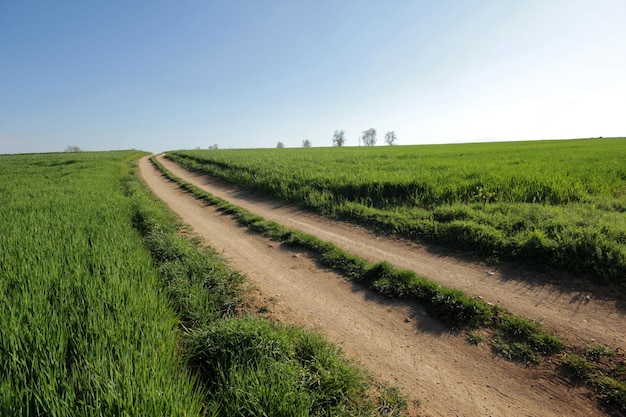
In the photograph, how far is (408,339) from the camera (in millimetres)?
3881

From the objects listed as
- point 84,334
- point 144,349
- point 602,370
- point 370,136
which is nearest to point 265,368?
point 144,349

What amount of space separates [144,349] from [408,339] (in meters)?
3.22

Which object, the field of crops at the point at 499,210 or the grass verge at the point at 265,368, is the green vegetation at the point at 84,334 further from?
the field of crops at the point at 499,210

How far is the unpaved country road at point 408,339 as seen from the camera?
2.94 metres

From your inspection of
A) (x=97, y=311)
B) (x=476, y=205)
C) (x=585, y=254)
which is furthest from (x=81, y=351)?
(x=476, y=205)

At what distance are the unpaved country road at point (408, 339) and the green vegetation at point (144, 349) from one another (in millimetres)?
506

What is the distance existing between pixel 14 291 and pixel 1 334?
1.10 m

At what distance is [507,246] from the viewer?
6.22 meters

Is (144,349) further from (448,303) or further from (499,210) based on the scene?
(499,210)

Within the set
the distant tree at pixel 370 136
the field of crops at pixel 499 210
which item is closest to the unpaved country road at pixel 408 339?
the field of crops at pixel 499 210

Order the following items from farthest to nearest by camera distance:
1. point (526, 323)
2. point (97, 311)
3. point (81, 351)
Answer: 1. point (526, 323)
2. point (97, 311)
3. point (81, 351)

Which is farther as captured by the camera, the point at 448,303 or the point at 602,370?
the point at 448,303

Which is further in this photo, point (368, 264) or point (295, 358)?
point (368, 264)

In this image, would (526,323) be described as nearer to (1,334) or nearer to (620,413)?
(620,413)
